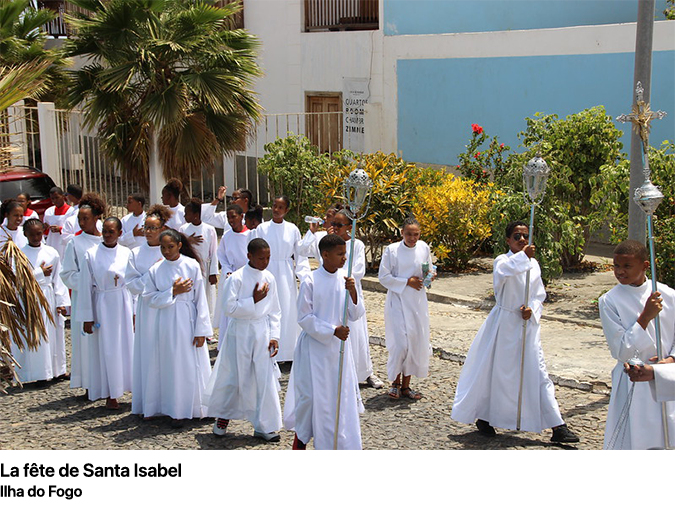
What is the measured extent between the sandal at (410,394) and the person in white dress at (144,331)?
2184mm

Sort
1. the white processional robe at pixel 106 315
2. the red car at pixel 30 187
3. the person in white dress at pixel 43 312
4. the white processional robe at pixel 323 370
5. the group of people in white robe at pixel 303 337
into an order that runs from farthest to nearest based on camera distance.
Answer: the red car at pixel 30 187 < the person in white dress at pixel 43 312 < the white processional robe at pixel 106 315 < the white processional robe at pixel 323 370 < the group of people in white robe at pixel 303 337

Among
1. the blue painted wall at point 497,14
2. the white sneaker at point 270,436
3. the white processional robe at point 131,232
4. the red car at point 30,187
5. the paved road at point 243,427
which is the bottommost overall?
the paved road at point 243,427

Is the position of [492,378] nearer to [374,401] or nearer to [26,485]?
[374,401]

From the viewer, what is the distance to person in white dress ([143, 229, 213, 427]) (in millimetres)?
7551

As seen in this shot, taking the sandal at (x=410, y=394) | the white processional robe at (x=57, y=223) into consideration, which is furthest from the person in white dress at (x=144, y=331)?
the white processional robe at (x=57, y=223)

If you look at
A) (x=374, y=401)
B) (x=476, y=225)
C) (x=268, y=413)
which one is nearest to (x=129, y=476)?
(x=268, y=413)

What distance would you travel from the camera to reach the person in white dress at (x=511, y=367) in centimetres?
700

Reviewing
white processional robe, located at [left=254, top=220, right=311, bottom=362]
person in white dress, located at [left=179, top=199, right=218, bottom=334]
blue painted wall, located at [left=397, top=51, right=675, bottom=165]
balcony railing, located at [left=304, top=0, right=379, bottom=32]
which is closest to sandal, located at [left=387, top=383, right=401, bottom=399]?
white processional robe, located at [left=254, top=220, right=311, bottom=362]

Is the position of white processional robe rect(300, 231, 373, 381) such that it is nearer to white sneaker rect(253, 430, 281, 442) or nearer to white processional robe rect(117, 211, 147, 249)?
white sneaker rect(253, 430, 281, 442)

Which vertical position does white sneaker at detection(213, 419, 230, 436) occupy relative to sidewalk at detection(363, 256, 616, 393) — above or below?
below

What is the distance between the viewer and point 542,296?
730 cm

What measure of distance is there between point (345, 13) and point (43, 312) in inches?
501

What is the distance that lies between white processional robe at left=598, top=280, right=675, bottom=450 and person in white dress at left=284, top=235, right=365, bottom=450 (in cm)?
170

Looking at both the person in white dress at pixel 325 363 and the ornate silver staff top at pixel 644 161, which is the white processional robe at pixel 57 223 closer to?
the person in white dress at pixel 325 363
